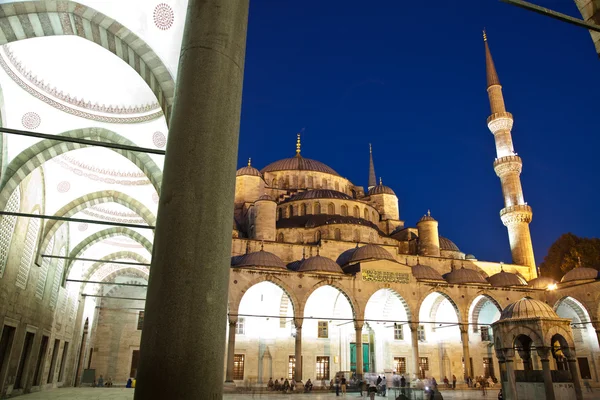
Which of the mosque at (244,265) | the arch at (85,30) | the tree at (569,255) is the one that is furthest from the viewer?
the tree at (569,255)

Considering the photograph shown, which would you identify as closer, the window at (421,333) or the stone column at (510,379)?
the stone column at (510,379)

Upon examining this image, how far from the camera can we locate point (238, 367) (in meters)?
19.2

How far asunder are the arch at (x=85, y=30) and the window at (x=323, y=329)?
16.2 meters

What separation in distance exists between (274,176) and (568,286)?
18394mm

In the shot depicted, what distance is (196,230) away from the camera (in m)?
1.88

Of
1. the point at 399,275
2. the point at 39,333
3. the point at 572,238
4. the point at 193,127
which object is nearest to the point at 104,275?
the point at 39,333

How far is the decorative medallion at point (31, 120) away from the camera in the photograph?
934cm

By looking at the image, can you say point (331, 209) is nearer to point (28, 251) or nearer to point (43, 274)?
point (43, 274)

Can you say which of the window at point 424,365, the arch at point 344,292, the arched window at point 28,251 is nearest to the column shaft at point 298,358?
the arch at point 344,292

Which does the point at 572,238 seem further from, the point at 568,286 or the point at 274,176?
the point at 274,176

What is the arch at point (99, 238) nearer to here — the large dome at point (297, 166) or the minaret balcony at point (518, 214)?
the large dome at point (297, 166)

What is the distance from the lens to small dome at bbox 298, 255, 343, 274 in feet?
63.6

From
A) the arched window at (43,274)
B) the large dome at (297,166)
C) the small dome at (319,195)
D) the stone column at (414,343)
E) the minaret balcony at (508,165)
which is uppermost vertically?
the large dome at (297,166)

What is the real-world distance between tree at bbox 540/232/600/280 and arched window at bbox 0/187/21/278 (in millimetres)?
31870
